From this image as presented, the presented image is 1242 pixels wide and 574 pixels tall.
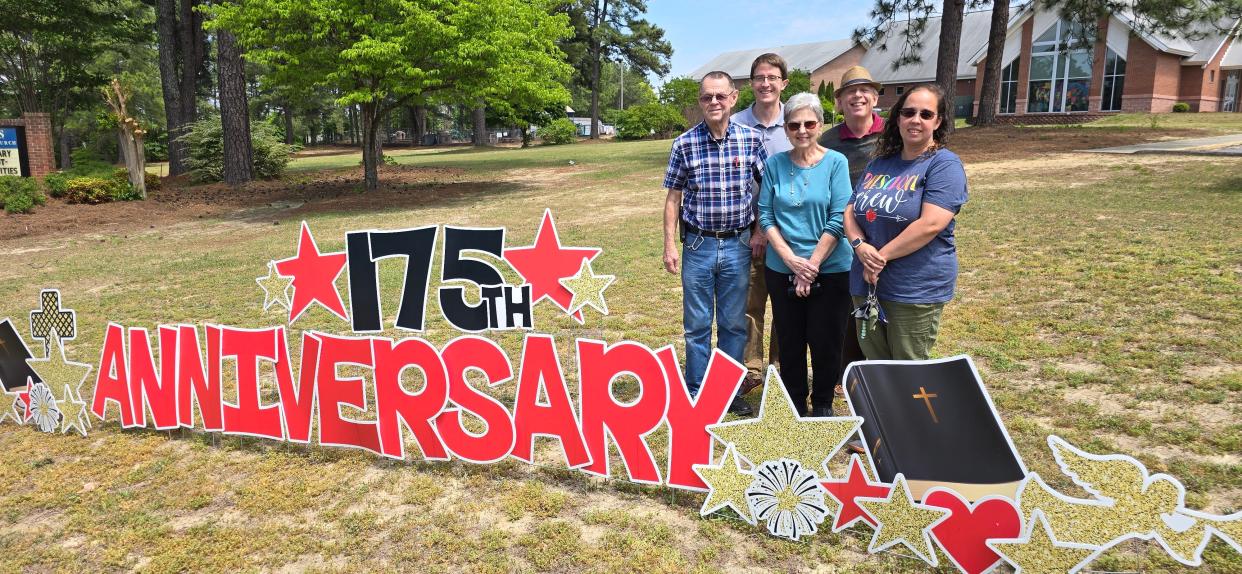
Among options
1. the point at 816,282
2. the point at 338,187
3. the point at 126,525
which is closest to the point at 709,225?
the point at 816,282

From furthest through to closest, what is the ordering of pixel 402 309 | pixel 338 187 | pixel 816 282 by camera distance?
pixel 338 187 < pixel 402 309 < pixel 816 282

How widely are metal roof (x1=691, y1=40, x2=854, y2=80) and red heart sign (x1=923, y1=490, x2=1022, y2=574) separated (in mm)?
51563

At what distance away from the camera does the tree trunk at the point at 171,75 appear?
728 inches

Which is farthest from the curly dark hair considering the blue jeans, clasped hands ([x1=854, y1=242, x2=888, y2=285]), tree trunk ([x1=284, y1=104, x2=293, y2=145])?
tree trunk ([x1=284, y1=104, x2=293, y2=145])

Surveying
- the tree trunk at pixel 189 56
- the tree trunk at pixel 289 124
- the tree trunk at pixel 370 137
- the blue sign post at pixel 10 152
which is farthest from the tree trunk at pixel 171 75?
the tree trunk at pixel 289 124

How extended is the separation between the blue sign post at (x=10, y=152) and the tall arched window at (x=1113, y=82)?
129 ft

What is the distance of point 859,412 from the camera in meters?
2.79

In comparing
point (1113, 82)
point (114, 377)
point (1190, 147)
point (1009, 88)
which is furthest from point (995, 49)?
point (114, 377)

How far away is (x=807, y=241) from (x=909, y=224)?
1.78ft

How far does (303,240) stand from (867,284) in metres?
2.89

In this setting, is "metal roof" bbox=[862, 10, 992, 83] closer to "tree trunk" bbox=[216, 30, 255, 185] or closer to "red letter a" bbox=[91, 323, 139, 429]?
"tree trunk" bbox=[216, 30, 255, 185]

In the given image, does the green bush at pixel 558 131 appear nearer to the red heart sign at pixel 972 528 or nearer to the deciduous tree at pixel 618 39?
the deciduous tree at pixel 618 39

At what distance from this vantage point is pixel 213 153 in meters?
19.7

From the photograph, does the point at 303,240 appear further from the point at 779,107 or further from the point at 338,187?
the point at 338,187
